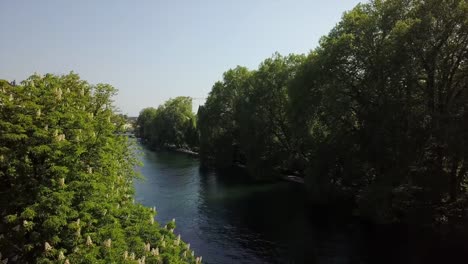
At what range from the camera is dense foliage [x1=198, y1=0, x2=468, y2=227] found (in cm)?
3191

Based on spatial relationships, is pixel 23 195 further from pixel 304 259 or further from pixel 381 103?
pixel 381 103

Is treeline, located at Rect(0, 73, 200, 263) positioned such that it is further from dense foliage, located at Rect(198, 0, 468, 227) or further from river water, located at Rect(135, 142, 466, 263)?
dense foliage, located at Rect(198, 0, 468, 227)

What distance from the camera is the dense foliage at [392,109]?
3191 cm

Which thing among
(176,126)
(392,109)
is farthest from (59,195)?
(176,126)

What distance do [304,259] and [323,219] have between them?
425 inches

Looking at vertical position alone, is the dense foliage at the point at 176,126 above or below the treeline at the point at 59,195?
above

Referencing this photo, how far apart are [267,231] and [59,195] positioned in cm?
2129

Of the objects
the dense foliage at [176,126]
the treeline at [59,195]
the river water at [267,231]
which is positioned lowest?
the river water at [267,231]

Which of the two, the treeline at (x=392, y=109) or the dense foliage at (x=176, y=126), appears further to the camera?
the dense foliage at (x=176, y=126)

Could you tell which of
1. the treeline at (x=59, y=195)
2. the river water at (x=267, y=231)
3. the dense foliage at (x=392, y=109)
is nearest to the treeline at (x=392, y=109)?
the dense foliage at (x=392, y=109)

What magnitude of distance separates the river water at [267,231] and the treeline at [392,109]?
12.2 ft

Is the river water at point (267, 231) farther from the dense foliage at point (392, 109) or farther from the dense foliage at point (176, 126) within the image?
the dense foliage at point (176, 126)

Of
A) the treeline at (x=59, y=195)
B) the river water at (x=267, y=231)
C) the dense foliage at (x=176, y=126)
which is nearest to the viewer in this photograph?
the treeline at (x=59, y=195)

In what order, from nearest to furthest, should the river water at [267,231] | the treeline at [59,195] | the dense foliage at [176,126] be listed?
the treeline at [59,195] → the river water at [267,231] → the dense foliage at [176,126]
